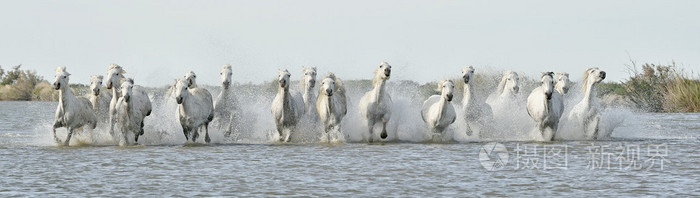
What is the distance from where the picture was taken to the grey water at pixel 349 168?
41.8ft

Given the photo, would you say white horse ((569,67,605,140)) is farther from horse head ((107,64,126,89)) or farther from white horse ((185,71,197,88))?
horse head ((107,64,126,89))

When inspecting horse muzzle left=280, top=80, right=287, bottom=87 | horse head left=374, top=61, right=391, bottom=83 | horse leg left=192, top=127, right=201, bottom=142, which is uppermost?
horse head left=374, top=61, right=391, bottom=83

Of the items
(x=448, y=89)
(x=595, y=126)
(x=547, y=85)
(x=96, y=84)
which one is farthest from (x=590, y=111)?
(x=96, y=84)

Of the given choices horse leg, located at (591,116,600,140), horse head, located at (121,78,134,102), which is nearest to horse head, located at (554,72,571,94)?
horse leg, located at (591,116,600,140)

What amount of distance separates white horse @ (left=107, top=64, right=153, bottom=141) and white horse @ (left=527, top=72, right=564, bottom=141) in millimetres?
7657

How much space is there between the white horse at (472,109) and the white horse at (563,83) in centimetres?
197

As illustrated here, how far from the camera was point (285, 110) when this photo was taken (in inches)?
794

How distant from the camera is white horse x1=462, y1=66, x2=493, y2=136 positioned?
21.4 meters

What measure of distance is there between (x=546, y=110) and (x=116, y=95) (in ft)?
27.4

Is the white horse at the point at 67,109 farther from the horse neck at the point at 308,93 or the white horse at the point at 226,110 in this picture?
the horse neck at the point at 308,93

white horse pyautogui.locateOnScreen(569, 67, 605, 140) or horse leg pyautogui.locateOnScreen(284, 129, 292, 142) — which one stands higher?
white horse pyautogui.locateOnScreen(569, 67, 605, 140)

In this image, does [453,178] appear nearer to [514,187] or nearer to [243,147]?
[514,187]

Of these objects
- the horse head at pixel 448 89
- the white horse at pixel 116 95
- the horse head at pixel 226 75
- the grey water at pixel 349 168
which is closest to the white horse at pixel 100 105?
the grey water at pixel 349 168

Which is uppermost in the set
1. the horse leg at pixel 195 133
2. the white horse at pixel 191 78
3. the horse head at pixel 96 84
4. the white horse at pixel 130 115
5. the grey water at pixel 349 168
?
the white horse at pixel 191 78
